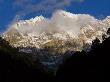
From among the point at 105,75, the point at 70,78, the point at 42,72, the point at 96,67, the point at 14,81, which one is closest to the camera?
the point at 105,75

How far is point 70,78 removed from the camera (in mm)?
122062

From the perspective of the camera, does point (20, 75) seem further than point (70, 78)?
Yes

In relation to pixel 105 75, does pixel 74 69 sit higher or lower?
higher

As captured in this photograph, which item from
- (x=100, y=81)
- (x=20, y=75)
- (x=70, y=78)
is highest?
(x=20, y=75)

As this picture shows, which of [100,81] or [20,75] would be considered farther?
[20,75]

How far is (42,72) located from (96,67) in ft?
189

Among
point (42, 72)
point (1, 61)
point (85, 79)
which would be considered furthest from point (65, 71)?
point (42, 72)

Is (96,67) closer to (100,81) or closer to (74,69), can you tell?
(100,81)

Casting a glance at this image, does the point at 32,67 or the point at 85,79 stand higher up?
the point at 32,67

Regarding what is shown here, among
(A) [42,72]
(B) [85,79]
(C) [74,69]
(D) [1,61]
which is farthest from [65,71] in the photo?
(A) [42,72]

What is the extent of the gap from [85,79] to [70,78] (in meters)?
10.3

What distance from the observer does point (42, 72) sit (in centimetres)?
16350

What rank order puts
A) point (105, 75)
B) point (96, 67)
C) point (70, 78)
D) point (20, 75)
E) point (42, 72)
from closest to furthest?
point (105, 75) < point (96, 67) < point (70, 78) < point (20, 75) < point (42, 72)

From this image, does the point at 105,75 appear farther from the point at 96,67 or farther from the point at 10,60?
the point at 10,60
